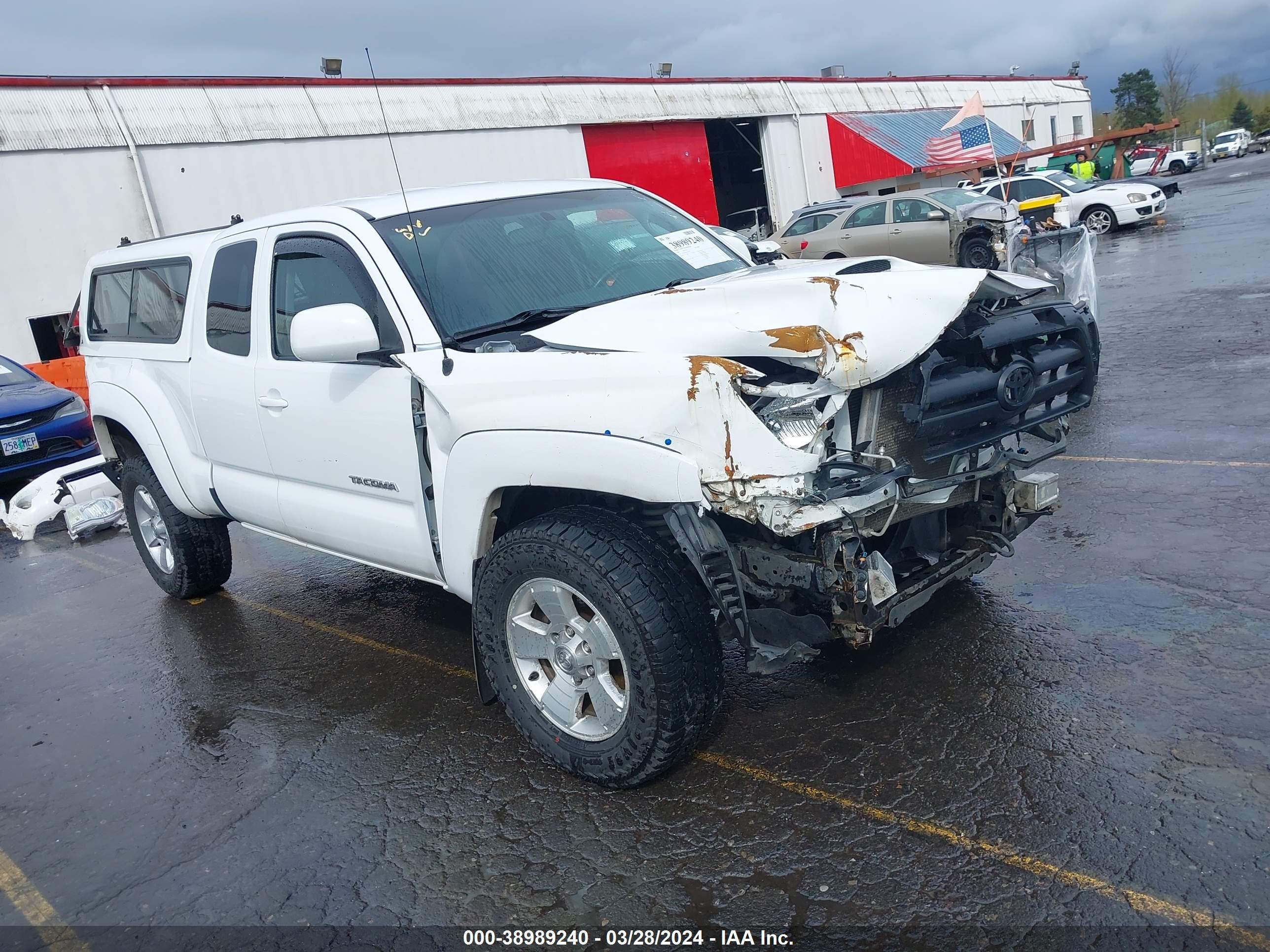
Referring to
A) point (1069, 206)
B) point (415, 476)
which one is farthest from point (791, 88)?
point (415, 476)

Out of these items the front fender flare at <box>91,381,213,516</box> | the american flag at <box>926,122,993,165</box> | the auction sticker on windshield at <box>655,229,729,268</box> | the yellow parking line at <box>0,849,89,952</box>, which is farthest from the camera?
the american flag at <box>926,122,993,165</box>

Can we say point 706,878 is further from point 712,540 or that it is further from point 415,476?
point 415,476

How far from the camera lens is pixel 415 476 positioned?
3.91 meters

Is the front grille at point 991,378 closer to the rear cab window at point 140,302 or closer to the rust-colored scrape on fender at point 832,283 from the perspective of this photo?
the rust-colored scrape on fender at point 832,283

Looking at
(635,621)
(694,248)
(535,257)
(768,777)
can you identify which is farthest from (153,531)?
(768,777)

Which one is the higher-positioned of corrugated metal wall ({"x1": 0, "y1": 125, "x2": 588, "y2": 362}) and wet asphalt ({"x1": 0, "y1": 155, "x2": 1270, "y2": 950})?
corrugated metal wall ({"x1": 0, "y1": 125, "x2": 588, "y2": 362})

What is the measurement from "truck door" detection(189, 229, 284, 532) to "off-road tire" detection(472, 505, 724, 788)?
180 cm

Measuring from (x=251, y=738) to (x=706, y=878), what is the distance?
2.33m

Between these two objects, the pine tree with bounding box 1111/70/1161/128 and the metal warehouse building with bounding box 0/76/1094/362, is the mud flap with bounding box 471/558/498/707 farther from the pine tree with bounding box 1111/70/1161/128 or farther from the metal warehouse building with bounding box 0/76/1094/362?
the pine tree with bounding box 1111/70/1161/128

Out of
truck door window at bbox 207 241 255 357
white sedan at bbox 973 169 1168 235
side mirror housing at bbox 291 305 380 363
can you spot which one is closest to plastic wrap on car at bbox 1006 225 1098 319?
truck door window at bbox 207 241 255 357

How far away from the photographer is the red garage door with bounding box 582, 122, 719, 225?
26.5 m

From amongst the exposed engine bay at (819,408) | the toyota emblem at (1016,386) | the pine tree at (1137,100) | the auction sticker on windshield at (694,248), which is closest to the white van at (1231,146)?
the pine tree at (1137,100)

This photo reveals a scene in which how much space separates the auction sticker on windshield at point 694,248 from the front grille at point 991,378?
140 centimetres

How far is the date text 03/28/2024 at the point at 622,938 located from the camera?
2.76m
